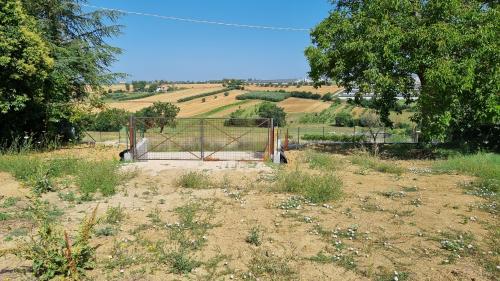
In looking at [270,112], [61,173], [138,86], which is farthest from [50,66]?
[138,86]

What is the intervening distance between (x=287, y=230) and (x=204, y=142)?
1317 cm

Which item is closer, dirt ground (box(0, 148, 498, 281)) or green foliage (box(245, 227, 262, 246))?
dirt ground (box(0, 148, 498, 281))

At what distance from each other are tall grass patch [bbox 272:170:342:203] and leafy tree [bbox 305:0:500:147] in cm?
760

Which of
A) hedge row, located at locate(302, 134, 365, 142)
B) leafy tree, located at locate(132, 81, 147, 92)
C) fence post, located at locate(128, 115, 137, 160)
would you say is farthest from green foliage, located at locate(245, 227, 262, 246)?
leafy tree, located at locate(132, 81, 147, 92)

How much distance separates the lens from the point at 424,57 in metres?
16.2

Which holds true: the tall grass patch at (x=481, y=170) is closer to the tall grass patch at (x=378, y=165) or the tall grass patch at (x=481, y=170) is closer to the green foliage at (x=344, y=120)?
the tall grass patch at (x=378, y=165)

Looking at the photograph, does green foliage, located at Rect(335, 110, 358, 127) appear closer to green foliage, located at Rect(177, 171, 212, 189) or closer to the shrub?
the shrub

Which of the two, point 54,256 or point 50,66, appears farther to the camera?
point 50,66

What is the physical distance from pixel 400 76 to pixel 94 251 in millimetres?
14371

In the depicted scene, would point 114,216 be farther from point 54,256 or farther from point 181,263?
point 181,263

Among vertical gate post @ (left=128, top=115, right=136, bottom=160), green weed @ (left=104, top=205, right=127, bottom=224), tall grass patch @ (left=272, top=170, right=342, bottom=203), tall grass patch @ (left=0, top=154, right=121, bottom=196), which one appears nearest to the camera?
green weed @ (left=104, top=205, right=127, bottom=224)

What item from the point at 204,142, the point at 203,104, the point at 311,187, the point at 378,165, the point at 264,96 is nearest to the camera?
the point at 311,187

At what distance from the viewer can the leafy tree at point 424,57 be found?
15.2 m

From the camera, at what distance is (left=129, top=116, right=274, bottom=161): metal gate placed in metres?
17.2
